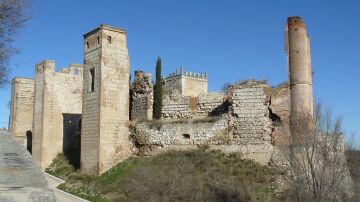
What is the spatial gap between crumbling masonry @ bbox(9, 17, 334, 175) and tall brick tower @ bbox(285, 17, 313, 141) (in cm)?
4

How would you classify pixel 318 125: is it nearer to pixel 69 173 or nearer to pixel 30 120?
pixel 69 173

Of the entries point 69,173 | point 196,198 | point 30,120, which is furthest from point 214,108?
point 30,120

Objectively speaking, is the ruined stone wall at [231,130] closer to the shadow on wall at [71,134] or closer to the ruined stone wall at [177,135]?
the ruined stone wall at [177,135]

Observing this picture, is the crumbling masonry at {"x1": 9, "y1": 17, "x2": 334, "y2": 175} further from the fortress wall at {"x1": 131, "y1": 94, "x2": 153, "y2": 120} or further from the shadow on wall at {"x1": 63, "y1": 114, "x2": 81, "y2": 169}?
the shadow on wall at {"x1": 63, "y1": 114, "x2": 81, "y2": 169}

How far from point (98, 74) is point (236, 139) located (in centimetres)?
764

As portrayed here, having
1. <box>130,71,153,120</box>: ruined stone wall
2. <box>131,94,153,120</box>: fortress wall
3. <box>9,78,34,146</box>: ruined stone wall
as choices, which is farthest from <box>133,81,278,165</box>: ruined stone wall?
<box>9,78,34,146</box>: ruined stone wall

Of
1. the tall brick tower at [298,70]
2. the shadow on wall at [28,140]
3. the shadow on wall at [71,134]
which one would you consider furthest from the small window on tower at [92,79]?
the shadow on wall at [28,140]

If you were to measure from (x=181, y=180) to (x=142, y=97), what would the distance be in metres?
7.10

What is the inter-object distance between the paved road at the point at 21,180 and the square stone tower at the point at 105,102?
48.4 feet

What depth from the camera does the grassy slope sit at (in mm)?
17344

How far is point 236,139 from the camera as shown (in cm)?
2064

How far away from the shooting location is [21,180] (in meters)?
5.68

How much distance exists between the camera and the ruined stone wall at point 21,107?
32.2 metres

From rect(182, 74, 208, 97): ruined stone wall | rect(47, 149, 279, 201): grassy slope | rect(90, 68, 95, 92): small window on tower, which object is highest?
rect(182, 74, 208, 97): ruined stone wall
